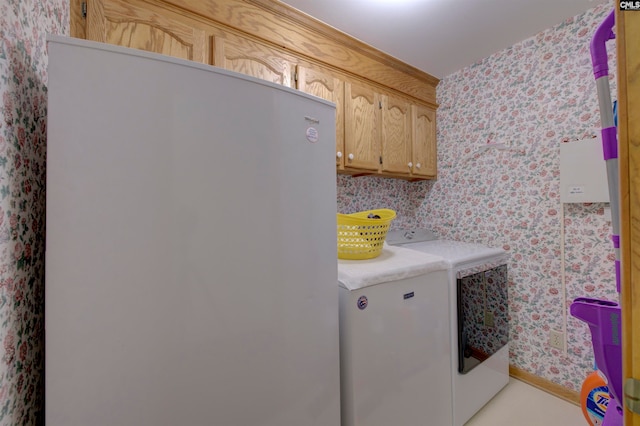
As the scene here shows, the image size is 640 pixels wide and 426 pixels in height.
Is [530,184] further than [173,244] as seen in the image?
Yes

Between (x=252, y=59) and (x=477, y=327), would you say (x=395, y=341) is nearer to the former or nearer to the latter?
(x=477, y=327)

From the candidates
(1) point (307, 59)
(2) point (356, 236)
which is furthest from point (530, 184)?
(1) point (307, 59)

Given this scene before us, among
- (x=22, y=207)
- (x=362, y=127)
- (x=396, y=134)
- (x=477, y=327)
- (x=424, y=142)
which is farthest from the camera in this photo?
(x=424, y=142)

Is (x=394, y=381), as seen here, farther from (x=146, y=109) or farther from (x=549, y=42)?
(x=549, y=42)

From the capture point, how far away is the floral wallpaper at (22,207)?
1.68 ft

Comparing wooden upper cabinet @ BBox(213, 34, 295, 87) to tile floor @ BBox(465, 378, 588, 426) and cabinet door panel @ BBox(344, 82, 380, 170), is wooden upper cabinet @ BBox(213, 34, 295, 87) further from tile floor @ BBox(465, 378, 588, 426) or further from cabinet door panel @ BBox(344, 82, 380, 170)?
tile floor @ BBox(465, 378, 588, 426)

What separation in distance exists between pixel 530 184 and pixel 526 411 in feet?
4.91

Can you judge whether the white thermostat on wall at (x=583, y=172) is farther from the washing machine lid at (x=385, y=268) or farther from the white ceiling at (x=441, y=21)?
the washing machine lid at (x=385, y=268)

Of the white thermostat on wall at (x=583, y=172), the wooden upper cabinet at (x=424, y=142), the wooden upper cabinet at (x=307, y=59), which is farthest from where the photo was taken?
the wooden upper cabinet at (x=424, y=142)

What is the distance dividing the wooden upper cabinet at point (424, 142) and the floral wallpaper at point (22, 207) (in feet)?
7.01

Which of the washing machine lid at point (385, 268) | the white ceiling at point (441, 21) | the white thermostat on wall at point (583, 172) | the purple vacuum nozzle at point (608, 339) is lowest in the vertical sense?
the purple vacuum nozzle at point (608, 339)

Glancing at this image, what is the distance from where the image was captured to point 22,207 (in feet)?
1.92

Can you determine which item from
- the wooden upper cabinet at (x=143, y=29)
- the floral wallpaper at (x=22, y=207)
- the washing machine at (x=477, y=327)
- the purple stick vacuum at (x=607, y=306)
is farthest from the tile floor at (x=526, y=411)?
the wooden upper cabinet at (x=143, y=29)

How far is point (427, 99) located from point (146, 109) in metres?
2.32
